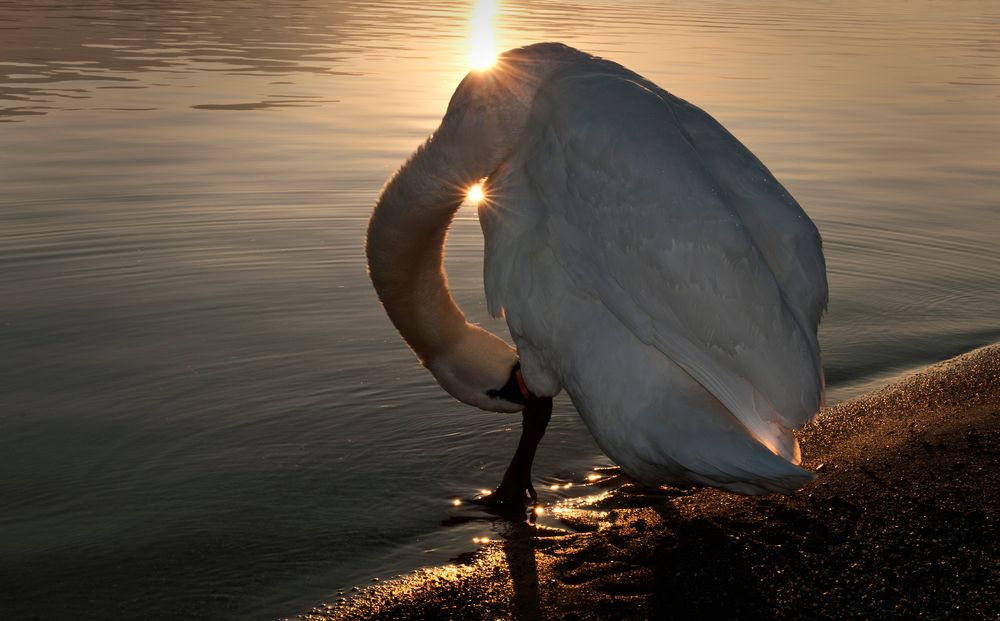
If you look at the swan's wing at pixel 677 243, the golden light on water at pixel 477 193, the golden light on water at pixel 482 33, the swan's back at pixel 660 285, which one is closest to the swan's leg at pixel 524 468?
the swan's back at pixel 660 285

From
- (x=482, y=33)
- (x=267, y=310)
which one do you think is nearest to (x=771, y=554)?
(x=267, y=310)

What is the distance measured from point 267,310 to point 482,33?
20932mm

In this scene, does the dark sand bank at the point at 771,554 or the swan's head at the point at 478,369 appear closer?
the dark sand bank at the point at 771,554

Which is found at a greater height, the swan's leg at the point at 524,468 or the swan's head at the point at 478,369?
the swan's head at the point at 478,369

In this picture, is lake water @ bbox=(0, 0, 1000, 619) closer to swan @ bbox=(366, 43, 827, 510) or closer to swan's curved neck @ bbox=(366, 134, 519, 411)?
swan's curved neck @ bbox=(366, 134, 519, 411)

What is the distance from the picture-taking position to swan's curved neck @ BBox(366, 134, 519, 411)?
185 inches

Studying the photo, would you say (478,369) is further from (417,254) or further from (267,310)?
(267,310)

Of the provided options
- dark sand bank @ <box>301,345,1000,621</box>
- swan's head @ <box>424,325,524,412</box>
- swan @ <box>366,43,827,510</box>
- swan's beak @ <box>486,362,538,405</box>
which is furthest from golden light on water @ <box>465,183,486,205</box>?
dark sand bank @ <box>301,345,1000,621</box>

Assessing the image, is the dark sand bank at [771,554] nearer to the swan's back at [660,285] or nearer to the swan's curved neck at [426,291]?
the swan's back at [660,285]

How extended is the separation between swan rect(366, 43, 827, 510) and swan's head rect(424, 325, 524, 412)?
5 centimetres

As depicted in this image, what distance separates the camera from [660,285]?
151 inches

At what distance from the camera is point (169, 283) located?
7.33 m

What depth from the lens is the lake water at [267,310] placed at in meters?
4.32

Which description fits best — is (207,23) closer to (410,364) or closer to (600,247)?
(410,364)
